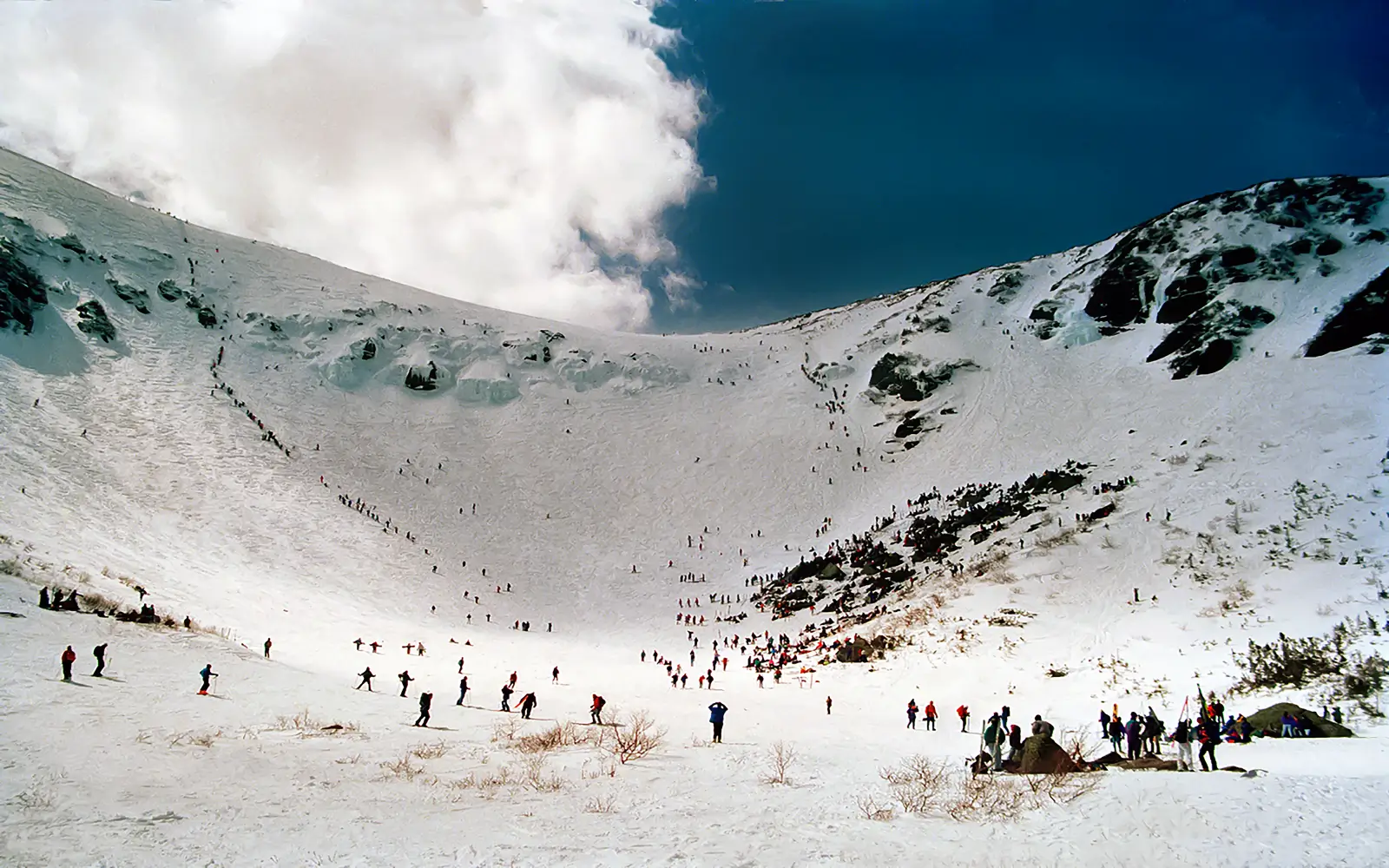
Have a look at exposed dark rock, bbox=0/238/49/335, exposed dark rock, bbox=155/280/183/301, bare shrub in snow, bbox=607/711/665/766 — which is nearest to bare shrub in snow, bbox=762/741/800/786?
bare shrub in snow, bbox=607/711/665/766

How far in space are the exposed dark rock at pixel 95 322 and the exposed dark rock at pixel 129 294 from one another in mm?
4909

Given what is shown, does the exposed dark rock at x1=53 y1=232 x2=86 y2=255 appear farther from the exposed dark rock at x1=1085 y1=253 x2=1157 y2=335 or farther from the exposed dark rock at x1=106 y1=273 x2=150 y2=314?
the exposed dark rock at x1=1085 y1=253 x2=1157 y2=335

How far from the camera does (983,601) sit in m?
29.3

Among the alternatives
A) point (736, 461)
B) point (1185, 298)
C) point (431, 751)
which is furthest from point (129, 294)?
point (1185, 298)

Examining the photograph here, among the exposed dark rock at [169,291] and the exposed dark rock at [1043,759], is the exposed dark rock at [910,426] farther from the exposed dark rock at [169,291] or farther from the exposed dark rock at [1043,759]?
the exposed dark rock at [169,291]

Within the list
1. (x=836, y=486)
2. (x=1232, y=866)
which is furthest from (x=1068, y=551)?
(x=836, y=486)

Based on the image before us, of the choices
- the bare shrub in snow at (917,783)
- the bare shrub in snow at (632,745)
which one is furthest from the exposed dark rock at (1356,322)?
the bare shrub in snow at (632,745)

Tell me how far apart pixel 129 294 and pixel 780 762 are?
86.5 metres

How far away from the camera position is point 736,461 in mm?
67875

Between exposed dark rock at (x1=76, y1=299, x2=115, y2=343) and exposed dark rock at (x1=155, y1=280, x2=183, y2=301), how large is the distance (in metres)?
9.90

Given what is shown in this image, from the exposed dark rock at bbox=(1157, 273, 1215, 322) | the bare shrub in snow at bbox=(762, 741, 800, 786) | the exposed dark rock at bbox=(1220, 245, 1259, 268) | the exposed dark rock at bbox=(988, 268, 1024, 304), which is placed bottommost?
the bare shrub in snow at bbox=(762, 741, 800, 786)

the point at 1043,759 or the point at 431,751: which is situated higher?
the point at 1043,759

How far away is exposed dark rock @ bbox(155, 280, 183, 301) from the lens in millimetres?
72750

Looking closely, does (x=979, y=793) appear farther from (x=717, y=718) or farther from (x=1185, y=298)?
(x=1185, y=298)
